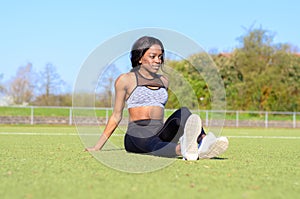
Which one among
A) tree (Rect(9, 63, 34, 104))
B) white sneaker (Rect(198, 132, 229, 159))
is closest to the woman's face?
white sneaker (Rect(198, 132, 229, 159))

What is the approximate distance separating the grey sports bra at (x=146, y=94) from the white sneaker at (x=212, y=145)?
0.72m

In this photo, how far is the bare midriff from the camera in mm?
4941

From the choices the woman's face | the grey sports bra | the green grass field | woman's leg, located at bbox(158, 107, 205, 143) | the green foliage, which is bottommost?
the green grass field

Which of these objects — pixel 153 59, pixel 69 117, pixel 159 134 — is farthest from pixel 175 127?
pixel 69 117

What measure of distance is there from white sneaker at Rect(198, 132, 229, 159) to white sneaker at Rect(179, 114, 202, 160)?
0.08 m

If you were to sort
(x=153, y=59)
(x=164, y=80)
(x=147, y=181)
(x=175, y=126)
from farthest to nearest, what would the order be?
(x=164, y=80) < (x=153, y=59) < (x=175, y=126) < (x=147, y=181)

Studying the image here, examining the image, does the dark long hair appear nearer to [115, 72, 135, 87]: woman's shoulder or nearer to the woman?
the woman

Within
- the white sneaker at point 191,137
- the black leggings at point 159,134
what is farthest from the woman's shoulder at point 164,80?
the white sneaker at point 191,137

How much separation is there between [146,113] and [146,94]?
0.65 ft

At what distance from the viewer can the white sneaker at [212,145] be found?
4.42 m

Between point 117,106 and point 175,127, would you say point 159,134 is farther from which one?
point 117,106

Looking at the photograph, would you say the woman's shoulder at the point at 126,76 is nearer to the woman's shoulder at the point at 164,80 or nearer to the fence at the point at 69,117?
the woman's shoulder at the point at 164,80

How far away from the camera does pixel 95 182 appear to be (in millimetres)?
3043

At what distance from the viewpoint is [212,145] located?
4461 mm
